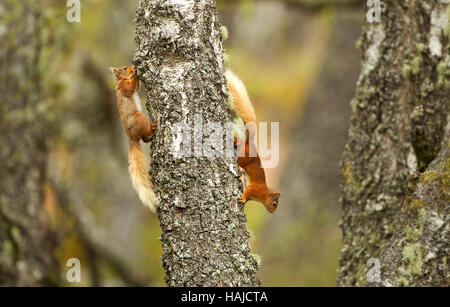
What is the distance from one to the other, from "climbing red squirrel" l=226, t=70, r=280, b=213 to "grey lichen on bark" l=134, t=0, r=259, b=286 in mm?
435

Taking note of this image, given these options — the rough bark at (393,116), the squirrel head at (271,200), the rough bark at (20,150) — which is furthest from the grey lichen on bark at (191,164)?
the rough bark at (20,150)

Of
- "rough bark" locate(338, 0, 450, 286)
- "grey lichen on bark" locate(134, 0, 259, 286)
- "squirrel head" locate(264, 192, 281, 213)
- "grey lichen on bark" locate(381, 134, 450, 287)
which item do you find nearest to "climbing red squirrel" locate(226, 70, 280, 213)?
"squirrel head" locate(264, 192, 281, 213)

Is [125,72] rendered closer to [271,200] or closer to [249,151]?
[249,151]

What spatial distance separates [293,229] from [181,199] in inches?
192

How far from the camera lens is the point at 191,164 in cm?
275

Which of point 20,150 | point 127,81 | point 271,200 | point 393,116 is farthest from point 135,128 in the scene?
point 20,150

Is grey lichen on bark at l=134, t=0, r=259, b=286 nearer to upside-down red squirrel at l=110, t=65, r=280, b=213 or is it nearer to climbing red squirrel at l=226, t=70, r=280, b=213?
upside-down red squirrel at l=110, t=65, r=280, b=213

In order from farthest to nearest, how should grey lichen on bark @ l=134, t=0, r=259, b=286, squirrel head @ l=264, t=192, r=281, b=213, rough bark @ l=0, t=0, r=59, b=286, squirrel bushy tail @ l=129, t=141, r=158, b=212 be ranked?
rough bark @ l=0, t=0, r=59, b=286
squirrel head @ l=264, t=192, r=281, b=213
squirrel bushy tail @ l=129, t=141, r=158, b=212
grey lichen on bark @ l=134, t=0, r=259, b=286

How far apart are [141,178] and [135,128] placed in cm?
35

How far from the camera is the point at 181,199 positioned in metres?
2.75

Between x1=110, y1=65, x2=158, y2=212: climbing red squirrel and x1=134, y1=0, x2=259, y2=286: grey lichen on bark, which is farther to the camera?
x1=110, y1=65, x2=158, y2=212: climbing red squirrel

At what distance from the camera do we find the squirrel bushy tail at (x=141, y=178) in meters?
2.85

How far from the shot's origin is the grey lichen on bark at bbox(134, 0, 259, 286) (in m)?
2.74

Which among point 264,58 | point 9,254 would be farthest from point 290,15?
point 9,254
